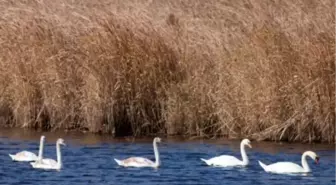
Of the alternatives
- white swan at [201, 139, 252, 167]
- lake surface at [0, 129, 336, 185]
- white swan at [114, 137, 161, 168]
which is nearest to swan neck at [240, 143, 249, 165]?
white swan at [201, 139, 252, 167]

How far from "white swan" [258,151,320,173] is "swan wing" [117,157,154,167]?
174 cm

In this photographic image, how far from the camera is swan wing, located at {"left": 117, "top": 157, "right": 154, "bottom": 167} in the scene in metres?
18.7

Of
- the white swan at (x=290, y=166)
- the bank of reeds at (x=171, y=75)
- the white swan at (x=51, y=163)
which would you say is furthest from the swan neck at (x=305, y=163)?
the white swan at (x=51, y=163)

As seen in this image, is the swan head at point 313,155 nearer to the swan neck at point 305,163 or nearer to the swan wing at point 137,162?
the swan neck at point 305,163

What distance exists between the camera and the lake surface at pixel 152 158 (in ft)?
58.1

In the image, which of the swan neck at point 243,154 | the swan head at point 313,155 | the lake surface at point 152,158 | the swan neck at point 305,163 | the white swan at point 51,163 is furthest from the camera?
the swan neck at point 243,154

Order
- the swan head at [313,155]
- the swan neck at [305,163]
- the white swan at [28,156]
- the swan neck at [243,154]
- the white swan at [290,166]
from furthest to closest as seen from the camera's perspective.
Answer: the white swan at [28,156] → the swan neck at [243,154] → the swan neck at [305,163] → the swan head at [313,155] → the white swan at [290,166]

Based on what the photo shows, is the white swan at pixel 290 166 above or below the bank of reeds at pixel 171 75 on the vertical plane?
below

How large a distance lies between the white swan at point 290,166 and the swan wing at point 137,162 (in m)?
1.74

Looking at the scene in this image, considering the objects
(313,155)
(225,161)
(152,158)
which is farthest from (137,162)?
(313,155)

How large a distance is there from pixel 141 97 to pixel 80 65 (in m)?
1.31

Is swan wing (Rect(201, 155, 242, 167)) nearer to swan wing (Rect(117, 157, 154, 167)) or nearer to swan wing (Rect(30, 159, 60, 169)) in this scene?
swan wing (Rect(117, 157, 154, 167))

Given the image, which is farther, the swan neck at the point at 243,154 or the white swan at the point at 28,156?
the white swan at the point at 28,156

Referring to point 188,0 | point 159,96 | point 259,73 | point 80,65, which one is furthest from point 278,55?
point 188,0
